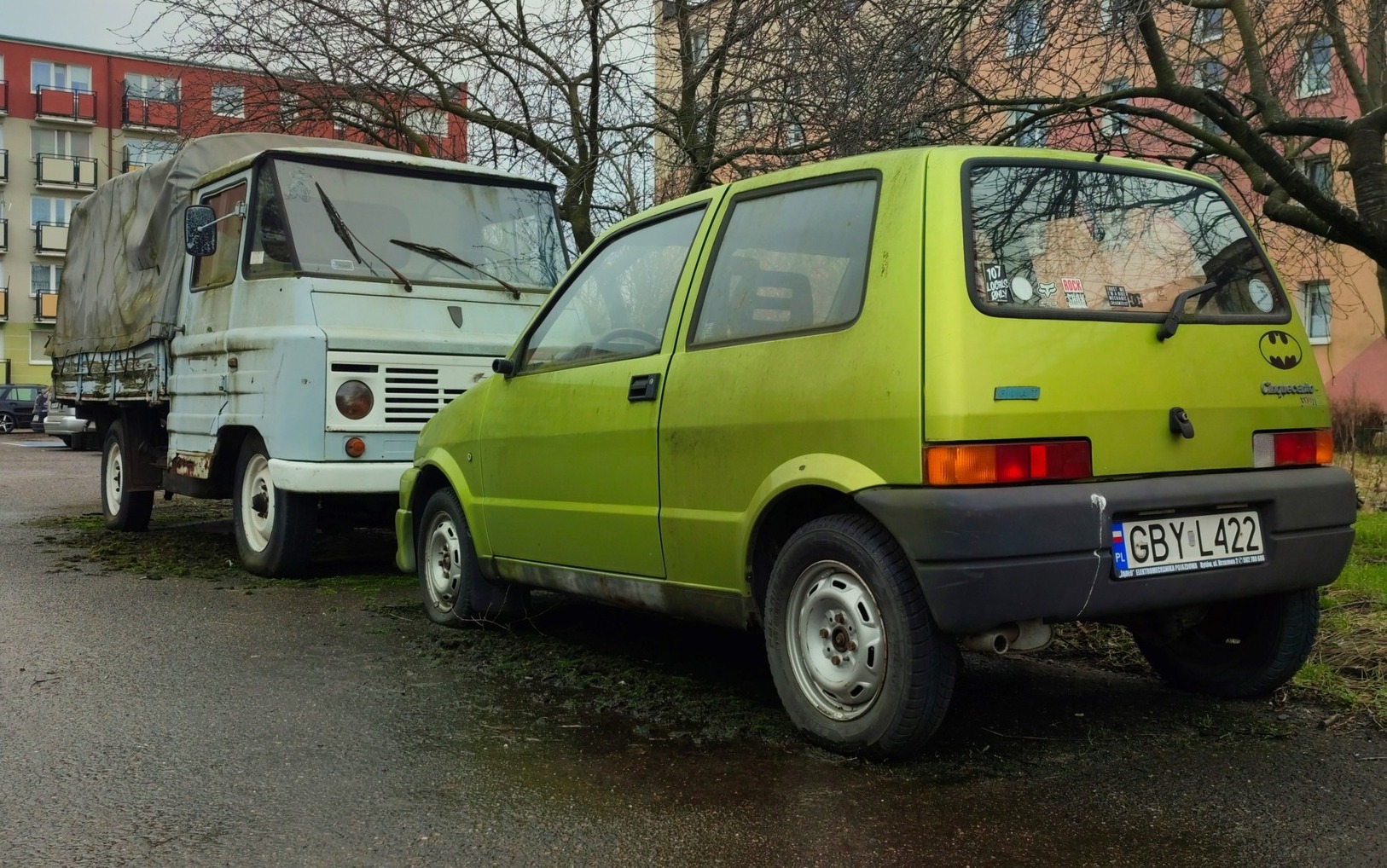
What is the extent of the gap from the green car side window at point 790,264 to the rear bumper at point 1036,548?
27.2 inches

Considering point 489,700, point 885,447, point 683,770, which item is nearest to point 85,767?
point 489,700

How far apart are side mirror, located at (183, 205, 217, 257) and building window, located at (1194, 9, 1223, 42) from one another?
666 cm

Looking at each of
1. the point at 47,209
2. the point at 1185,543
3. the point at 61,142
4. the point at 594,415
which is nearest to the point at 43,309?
the point at 47,209

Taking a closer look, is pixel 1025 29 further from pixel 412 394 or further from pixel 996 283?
pixel 996 283

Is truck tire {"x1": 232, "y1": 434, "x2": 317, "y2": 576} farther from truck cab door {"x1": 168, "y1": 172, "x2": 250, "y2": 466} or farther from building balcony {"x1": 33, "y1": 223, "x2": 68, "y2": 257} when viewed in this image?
building balcony {"x1": 33, "y1": 223, "x2": 68, "y2": 257}

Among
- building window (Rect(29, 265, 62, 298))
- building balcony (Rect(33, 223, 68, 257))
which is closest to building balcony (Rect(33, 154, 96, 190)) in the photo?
building balcony (Rect(33, 223, 68, 257))

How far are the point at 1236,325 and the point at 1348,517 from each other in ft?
2.32

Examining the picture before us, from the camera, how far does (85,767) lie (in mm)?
3865

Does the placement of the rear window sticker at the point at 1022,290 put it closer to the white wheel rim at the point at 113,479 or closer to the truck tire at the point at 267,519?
the truck tire at the point at 267,519

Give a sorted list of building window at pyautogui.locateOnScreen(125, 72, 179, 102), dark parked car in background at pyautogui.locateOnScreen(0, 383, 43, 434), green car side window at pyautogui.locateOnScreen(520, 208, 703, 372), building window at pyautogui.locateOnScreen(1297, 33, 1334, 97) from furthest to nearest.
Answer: dark parked car in background at pyautogui.locateOnScreen(0, 383, 43, 434)
building window at pyautogui.locateOnScreen(125, 72, 179, 102)
building window at pyautogui.locateOnScreen(1297, 33, 1334, 97)
green car side window at pyautogui.locateOnScreen(520, 208, 703, 372)

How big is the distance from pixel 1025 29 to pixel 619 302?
4.21 metres

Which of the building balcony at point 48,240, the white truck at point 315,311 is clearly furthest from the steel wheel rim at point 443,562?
the building balcony at point 48,240

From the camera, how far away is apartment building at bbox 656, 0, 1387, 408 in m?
7.97

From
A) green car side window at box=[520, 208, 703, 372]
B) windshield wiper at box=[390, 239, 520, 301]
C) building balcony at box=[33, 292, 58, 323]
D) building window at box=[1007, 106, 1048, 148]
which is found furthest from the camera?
building balcony at box=[33, 292, 58, 323]
